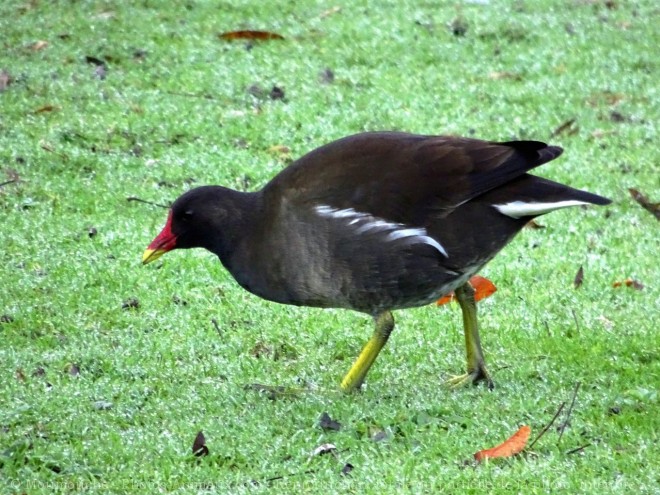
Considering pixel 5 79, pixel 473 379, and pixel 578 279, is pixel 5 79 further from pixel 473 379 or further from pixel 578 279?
pixel 473 379

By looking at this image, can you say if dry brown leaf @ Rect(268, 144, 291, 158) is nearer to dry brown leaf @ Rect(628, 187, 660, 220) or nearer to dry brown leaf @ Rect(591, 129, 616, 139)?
dry brown leaf @ Rect(591, 129, 616, 139)

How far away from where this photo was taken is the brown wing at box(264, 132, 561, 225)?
5.42 metres

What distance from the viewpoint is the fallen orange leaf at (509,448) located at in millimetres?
4773

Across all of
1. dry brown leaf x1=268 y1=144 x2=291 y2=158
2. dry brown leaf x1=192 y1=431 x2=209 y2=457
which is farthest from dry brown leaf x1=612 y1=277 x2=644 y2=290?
dry brown leaf x1=192 y1=431 x2=209 y2=457

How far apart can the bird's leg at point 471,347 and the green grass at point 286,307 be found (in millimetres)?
114

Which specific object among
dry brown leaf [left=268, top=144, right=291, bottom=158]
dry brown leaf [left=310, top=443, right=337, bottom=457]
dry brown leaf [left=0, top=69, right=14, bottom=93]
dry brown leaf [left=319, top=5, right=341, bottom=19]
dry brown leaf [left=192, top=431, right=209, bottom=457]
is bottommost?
dry brown leaf [left=0, top=69, right=14, bottom=93]

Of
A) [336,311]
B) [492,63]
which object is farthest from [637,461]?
[492,63]

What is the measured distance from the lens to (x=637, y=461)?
4656 mm

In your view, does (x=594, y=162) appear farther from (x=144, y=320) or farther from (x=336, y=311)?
(x=144, y=320)

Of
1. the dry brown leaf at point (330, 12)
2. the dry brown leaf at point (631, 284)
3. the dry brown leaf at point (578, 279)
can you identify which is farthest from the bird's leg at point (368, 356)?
the dry brown leaf at point (330, 12)

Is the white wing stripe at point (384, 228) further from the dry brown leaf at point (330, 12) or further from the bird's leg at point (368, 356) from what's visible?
the dry brown leaf at point (330, 12)

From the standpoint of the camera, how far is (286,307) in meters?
6.92

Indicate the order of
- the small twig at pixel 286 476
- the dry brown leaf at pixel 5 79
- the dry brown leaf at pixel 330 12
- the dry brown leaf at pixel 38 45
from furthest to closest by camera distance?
the dry brown leaf at pixel 330 12
the dry brown leaf at pixel 38 45
the dry brown leaf at pixel 5 79
the small twig at pixel 286 476

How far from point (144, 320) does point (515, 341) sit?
6.64ft
